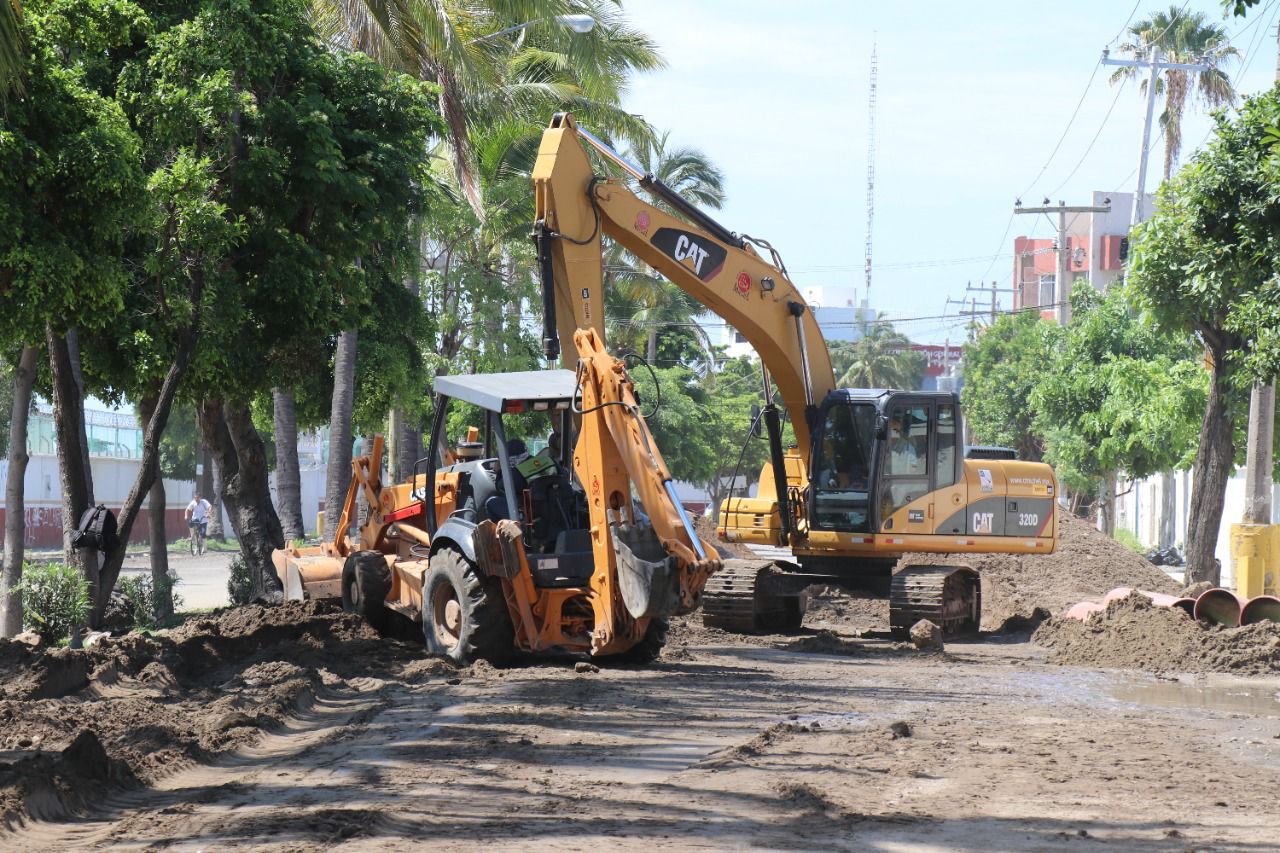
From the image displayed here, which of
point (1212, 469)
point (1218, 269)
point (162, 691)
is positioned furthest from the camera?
point (1212, 469)

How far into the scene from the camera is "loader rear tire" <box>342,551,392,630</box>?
14.5 metres

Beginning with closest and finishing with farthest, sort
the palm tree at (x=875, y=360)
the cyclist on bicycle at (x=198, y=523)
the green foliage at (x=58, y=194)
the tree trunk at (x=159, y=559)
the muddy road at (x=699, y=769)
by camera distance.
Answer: the muddy road at (x=699, y=769), the green foliage at (x=58, y=194), the tree trunk at (x=159, y=559), the cyclist on bicycle at (x=198, y=523), the palm tree at (x=875, y=360)

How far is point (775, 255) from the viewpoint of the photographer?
17.2 m

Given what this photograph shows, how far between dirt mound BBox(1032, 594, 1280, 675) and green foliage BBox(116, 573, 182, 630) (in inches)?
446

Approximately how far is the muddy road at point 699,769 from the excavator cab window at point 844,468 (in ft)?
14.3

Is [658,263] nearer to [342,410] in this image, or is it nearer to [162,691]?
[342,410]

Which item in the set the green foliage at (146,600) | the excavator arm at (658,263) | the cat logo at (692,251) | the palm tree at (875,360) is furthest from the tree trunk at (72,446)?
the palm tree at (875,360)

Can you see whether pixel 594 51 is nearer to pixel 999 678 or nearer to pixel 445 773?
pixel 999 678

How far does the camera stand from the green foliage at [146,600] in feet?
62.7

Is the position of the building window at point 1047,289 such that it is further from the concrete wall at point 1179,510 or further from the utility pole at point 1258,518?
the utility pole at point 1258,518

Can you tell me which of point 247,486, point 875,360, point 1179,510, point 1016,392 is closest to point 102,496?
point 1016,392

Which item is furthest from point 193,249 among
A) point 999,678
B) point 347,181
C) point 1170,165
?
point 1170,165

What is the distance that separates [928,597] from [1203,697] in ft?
15.0

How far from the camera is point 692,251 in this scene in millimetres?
16438
